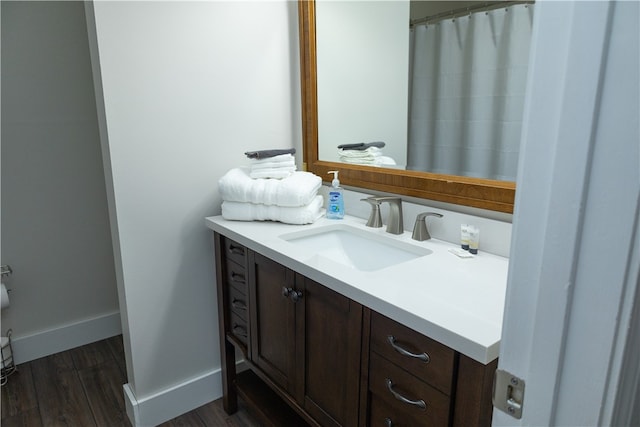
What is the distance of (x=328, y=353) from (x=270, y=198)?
67 centimetres

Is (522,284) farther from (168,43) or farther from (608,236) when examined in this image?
(168,43)

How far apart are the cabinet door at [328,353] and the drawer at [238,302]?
1.32 ft

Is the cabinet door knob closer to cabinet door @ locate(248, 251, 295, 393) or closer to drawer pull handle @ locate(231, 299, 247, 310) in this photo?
cabinet door @ locate(248, 251, 295, 393)

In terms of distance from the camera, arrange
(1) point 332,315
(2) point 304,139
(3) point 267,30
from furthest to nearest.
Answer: (2) point 304,139 → (3) point 267,30 → (1) point 332,315

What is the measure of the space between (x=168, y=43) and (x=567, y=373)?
1663 mm

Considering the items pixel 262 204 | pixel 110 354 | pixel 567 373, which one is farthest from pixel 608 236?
pixel 110 354

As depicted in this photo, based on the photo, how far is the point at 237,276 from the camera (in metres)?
1.67

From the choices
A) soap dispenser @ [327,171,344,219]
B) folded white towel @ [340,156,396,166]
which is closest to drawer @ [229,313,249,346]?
soap dispenser @ [327,171,344,219]

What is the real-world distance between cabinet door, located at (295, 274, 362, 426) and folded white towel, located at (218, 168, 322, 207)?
43 centimetres

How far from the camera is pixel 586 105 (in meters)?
0.40

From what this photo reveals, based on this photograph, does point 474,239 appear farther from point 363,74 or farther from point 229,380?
point 229,380

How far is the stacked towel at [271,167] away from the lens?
1.71 m

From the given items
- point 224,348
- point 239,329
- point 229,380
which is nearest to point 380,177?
point 239,329

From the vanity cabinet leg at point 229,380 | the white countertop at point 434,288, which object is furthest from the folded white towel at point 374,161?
the vanity cabinet leg at point 229,380
